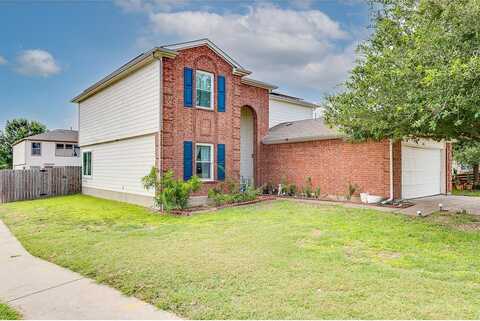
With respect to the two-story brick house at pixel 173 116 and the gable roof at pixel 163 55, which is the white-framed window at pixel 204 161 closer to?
the two-story brick house at pixel 173 116

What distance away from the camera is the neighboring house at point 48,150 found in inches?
1261

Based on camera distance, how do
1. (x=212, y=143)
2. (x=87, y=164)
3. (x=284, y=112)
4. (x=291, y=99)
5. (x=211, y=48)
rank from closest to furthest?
(x=211, y=48), (x=212, y=143), (x=87, y=164), (x=284, y=112), (x=291, y=99)

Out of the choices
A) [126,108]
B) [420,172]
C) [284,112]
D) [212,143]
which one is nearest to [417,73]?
[212,143]

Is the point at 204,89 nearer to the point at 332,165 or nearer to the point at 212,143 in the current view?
the point at 212,143

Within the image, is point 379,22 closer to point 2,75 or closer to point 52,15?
point 52,15

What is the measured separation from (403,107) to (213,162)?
330 inches

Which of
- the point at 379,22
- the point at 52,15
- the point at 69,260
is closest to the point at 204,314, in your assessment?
the point at 69,260

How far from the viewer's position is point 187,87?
41.8 feet

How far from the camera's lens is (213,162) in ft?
44.8

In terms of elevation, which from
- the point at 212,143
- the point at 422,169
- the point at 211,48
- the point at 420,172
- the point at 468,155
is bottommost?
the point at 420,172

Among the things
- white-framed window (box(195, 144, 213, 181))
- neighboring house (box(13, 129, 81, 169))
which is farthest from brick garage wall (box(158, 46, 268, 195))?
neighboring house (box(13, 129, 81, 169))

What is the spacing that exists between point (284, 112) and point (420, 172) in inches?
339

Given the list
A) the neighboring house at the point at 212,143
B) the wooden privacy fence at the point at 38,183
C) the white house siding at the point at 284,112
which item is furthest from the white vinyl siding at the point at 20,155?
the white house siding at the point at 284,112

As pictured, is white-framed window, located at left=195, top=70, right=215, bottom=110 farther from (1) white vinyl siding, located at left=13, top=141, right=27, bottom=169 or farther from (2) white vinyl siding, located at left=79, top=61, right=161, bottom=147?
(1) white vinyl siding, located at left=13, top=141, right=27, bottom=169
